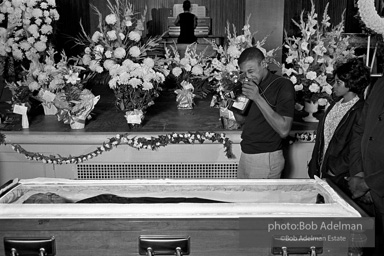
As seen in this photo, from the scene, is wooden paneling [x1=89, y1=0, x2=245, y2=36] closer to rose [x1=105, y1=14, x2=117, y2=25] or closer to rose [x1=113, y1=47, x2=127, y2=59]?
rose [x1=105, y1=14, x2=117, y2=25]

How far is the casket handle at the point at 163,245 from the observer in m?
1.81

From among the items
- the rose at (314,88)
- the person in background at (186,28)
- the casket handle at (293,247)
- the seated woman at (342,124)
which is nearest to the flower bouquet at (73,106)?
the rose at (314,88)

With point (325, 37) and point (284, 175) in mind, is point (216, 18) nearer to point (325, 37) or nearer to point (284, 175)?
point (325, 37)

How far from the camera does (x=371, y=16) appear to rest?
274cm

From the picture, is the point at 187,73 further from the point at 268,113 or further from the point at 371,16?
the point at 371,16

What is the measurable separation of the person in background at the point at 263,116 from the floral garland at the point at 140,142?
680 mm

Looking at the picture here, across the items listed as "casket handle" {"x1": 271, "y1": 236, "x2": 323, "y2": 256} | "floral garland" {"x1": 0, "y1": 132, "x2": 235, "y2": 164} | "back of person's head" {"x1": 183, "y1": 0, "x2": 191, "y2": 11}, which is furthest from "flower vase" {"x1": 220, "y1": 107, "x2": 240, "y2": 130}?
"back of person's head" {"x1": 183, "y1": 0, "x2": 191, "y2": 11}

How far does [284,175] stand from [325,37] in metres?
1.50

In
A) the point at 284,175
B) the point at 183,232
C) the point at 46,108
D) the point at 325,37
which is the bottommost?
the point at 284,175

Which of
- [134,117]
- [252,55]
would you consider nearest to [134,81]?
[134,117]

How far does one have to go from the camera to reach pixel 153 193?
7.66 ft

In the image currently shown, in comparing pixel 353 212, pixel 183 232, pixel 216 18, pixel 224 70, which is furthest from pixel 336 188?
pixel 216 18

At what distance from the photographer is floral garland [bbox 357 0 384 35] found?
2.72m

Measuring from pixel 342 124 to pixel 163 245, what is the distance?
1.71 metres
